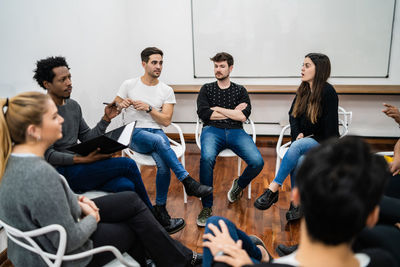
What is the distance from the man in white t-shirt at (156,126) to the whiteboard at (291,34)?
4.93 ft

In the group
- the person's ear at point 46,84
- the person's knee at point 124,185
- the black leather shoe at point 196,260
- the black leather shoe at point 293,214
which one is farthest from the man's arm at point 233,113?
the person's ear at point 46,84

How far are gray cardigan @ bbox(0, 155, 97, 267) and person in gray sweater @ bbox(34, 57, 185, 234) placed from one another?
75cm

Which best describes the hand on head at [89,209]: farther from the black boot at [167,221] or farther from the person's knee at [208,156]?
the person's knee at [208,156]

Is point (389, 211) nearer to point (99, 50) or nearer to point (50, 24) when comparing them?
point (50, 24)

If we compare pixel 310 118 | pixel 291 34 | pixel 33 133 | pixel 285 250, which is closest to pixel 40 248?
pixel 33 133

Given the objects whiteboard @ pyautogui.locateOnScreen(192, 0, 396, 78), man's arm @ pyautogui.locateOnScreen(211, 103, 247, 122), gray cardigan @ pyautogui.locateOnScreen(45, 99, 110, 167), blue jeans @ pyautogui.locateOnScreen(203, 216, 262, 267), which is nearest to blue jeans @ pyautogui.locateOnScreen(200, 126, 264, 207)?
A: man's arm @ pyautogui.locateOnScreen(211, 103, 247, 122)

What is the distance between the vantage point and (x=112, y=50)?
153 inches

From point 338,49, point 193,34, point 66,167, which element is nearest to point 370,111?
point 338,49

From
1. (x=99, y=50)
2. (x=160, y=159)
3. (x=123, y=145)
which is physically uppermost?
(x=99, y=50)

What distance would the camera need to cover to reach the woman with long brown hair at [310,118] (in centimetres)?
243

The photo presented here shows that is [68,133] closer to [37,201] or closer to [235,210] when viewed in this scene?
[37,201]

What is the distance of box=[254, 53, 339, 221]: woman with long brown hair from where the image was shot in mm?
2426

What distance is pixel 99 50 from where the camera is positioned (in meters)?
3.53

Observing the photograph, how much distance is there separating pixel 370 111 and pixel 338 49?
36.6 inches
